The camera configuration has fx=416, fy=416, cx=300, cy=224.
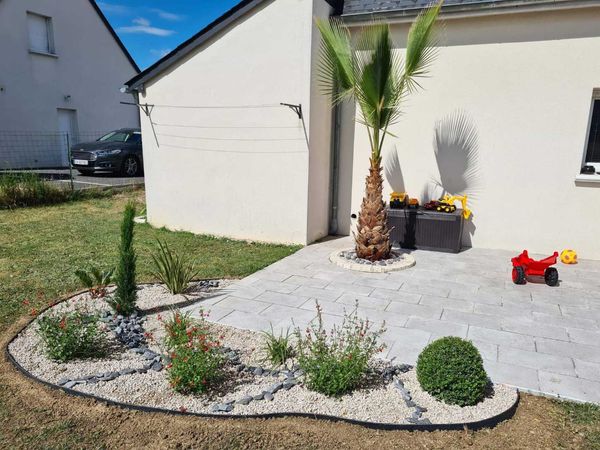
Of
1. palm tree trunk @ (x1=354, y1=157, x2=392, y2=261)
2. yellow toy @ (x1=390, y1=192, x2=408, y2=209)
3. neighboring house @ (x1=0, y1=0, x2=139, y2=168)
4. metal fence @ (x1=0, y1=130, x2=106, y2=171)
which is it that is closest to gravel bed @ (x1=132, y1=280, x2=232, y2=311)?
palm tree trunk @ (x1=354, y1=157, x2=392, y2=261)

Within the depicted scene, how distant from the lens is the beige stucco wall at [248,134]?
7.02 m

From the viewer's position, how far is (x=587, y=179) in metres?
6.58

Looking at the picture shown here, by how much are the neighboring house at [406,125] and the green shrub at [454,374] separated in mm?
4554

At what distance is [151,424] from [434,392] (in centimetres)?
198

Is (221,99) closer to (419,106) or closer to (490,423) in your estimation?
(419,106)

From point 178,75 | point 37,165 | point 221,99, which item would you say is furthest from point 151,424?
point 37,165

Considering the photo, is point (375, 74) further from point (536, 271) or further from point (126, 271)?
point (126, 271)

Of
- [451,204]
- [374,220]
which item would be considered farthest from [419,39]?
[451,204]

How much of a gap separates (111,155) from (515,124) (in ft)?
41.1

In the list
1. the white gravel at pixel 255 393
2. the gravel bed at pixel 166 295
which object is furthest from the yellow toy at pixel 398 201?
the white gravel at pixel 255 393

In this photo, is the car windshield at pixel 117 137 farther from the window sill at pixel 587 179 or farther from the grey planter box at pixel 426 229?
the window sill at pixel 587 179

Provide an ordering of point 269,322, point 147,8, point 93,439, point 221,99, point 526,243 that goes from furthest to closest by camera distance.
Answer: point 147,8 < point 221,99 < point 526,243 < point 269,322 < point 93,439

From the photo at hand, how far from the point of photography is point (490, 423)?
9.09ft

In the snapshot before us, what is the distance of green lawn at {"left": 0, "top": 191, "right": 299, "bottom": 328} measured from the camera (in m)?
5.31
